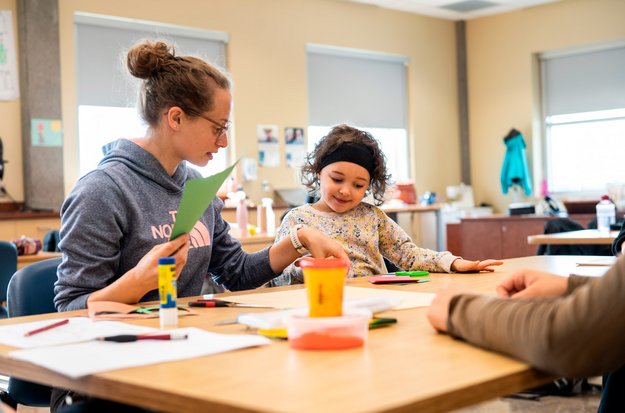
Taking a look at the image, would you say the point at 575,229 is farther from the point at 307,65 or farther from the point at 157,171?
the point at 307,65

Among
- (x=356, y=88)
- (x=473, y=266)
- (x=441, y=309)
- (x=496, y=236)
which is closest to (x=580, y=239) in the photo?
(x=473, y=266)

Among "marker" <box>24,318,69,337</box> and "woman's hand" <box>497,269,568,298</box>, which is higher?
"woman's hand" <box>497,269,568,298</box>

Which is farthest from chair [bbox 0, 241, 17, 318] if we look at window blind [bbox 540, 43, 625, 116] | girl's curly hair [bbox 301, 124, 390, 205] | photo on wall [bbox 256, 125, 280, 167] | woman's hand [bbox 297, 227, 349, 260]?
window blind [bbox 540, 43, 625, 116]

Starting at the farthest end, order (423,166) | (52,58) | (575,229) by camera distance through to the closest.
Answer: (423,166), (52,58), (575,229)

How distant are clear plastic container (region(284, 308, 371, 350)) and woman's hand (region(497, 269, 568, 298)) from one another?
283mm

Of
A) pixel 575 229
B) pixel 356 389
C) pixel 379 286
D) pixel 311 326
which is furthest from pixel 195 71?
pixel 575 229

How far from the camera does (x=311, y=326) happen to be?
1.12 meters

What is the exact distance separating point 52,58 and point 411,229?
3.82 meters

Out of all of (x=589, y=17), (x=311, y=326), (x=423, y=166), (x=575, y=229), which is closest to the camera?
(x=311, y=326)

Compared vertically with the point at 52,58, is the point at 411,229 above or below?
below

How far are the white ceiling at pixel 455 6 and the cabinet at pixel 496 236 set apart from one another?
99.4 inches

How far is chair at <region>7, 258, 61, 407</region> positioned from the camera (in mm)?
1994

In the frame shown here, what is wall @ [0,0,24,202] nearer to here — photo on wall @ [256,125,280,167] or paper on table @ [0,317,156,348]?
photo on wall @ [256,125,280,167]

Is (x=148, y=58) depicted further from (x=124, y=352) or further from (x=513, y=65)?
(x=513, y=65)
